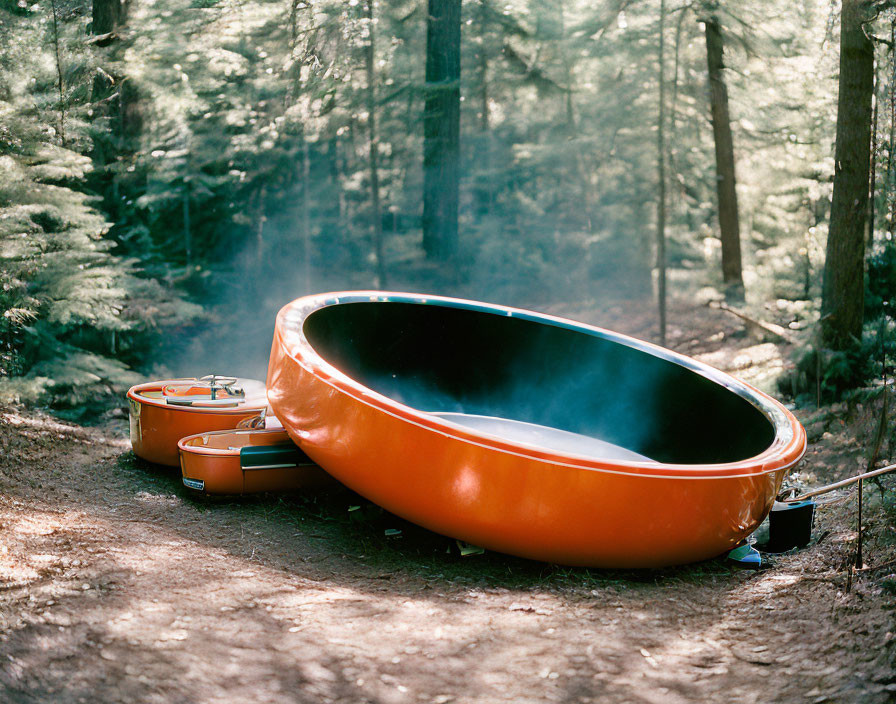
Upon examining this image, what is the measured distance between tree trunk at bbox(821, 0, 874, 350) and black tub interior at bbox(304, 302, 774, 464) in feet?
9.57

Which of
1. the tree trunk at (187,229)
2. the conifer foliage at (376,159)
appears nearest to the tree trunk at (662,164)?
the conifer foliage at (376,159)

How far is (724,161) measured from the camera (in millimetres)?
13539

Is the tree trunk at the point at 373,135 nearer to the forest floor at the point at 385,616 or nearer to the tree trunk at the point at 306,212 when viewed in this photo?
the tree trunk at the point at 306,212

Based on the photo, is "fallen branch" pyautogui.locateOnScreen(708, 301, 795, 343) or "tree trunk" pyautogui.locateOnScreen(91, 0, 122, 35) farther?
"tree trunk" pyautogui.locateOnScreen(91, 0, 122, 35)

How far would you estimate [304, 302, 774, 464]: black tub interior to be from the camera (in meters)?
5.44

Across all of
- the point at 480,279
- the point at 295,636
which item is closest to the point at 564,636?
the point at 295,636

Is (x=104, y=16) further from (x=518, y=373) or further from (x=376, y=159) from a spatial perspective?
(x=518, y=373)

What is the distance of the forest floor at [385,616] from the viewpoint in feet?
8.03

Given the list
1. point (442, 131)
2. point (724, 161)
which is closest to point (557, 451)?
point (724, 161)

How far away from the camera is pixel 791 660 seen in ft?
8.85

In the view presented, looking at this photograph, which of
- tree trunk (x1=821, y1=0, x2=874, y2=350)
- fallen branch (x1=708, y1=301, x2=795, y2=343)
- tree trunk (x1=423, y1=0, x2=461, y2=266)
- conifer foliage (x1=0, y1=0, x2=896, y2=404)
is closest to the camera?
tree trunk (x1=821, y1=0, x2=874, y2=350)

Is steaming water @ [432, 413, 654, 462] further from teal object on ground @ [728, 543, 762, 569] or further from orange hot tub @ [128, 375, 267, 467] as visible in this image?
orange hot tub @ [128, 375, 267, 467]

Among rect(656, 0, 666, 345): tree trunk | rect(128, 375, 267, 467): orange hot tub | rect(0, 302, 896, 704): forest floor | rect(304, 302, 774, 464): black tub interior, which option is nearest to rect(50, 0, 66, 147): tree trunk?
rect(128, 375, 267, 467): orange hot tub

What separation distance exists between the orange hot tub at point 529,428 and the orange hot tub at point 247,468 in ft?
1.64
